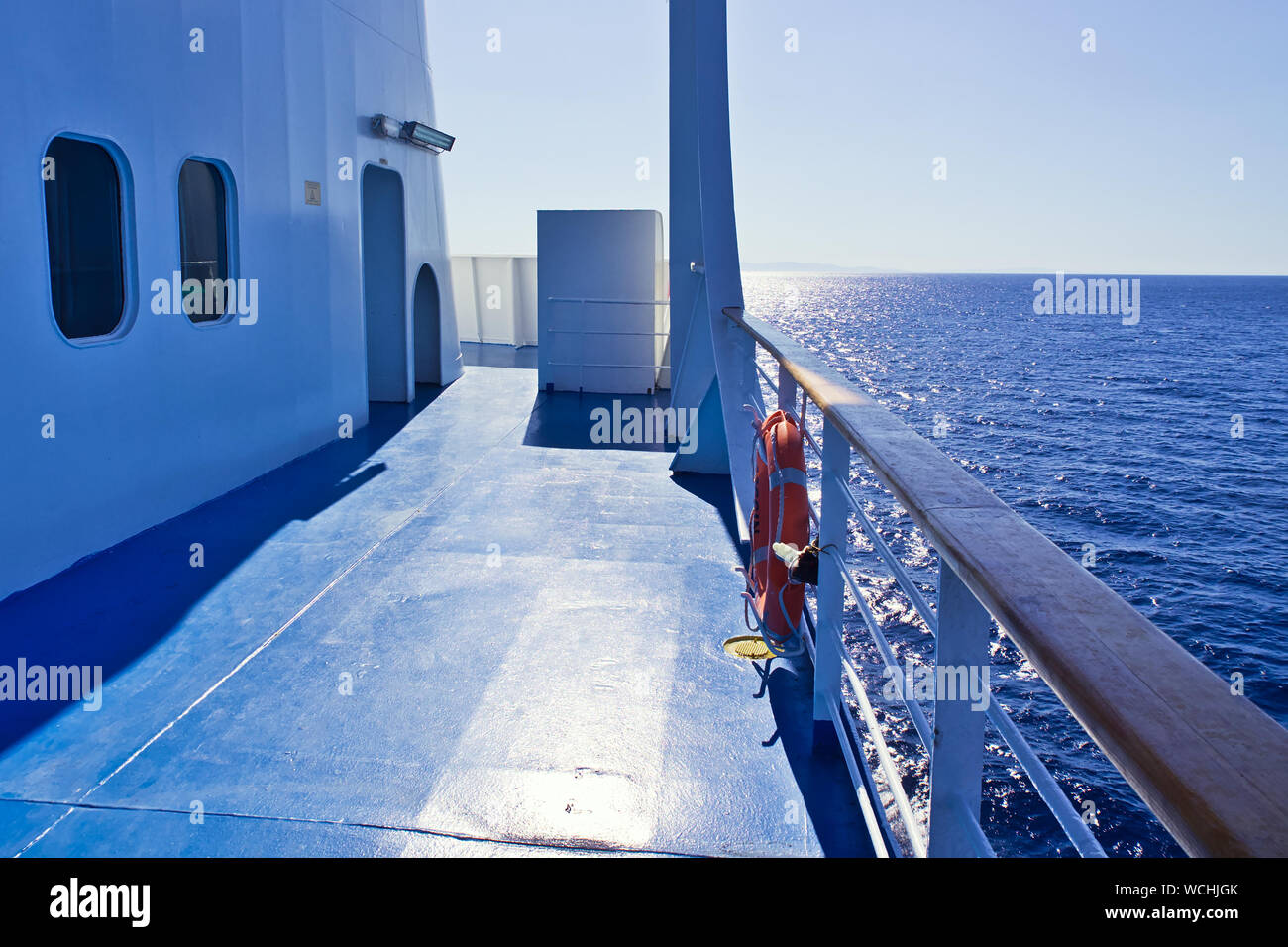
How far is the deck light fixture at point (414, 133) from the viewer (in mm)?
7348

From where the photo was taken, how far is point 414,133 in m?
7.98

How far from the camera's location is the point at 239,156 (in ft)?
17.3

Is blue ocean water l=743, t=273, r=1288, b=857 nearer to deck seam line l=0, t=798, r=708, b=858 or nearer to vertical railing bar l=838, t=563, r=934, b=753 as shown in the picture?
deck seam line l=0, t=798, r=708, b=858

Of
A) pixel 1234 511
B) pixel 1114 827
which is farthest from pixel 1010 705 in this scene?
pixel 1234 511

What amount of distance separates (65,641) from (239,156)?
2.97 metres

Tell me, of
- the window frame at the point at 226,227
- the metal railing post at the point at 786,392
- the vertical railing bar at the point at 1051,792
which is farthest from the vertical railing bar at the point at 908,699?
the window frame at the point at 226,227

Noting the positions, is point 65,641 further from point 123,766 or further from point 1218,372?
point 1218,372

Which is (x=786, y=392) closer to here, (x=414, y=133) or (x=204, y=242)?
(x=204, y=242)

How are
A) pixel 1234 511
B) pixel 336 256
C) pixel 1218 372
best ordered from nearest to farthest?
1. pixel 336 256
2. pixel 1234 511
3. pixel 1218 372

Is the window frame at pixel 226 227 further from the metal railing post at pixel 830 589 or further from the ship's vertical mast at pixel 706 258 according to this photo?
the metal railing post at pixel 830 589

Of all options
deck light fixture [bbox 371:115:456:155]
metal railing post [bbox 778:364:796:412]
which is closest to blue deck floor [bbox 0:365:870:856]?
metal railing post [bbox 778:364:796:412]
